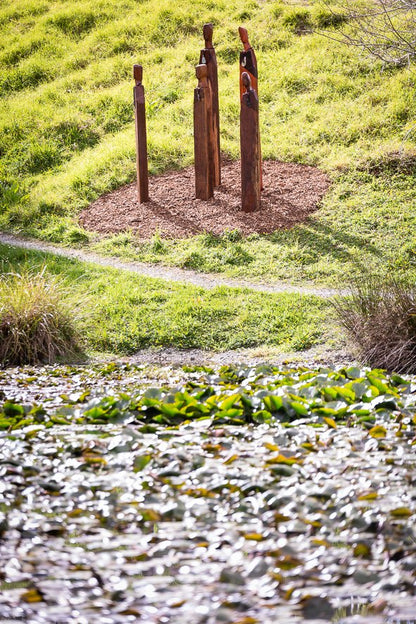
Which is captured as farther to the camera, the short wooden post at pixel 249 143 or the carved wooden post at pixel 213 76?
the carved wooden post at pixel 213 76

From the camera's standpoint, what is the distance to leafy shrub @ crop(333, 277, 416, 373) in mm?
6000

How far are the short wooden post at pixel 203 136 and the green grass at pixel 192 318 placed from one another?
2.81 metres

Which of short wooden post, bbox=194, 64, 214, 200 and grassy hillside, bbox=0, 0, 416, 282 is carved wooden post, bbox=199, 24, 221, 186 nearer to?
short wooden post, bbox=194, 64, 214, 200

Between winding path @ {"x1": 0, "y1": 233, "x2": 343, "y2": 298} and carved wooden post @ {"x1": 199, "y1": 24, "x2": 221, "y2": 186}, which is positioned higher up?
carved wooden post @ {"x1": 199, "y1": 24, "x2": 221, "y2": 186}

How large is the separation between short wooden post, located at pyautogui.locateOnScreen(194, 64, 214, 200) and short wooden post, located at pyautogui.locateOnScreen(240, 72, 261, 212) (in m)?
0.72

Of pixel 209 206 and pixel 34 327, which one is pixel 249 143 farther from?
pixel 34 327

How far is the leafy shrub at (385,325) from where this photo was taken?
600 centimetres

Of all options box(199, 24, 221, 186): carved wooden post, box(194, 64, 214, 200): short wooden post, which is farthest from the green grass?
box(199, 24, 221, 186): carved wooden post

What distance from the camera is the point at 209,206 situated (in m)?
10.7

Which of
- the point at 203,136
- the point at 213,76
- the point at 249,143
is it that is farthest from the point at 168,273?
the point at 213,76

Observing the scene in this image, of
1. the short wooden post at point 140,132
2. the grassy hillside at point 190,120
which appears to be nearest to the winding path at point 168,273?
the grassy hillside at point 190,120

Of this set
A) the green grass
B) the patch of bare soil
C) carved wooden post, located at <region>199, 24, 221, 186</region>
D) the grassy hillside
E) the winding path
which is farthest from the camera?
carved wooden post, located at <region>199, 24, 221, 186</region>

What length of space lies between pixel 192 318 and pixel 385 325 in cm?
203

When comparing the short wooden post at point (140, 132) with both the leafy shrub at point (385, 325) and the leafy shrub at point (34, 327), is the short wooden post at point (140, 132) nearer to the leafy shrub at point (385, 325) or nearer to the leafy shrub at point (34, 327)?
the leafy shrub at point (34, 327)
